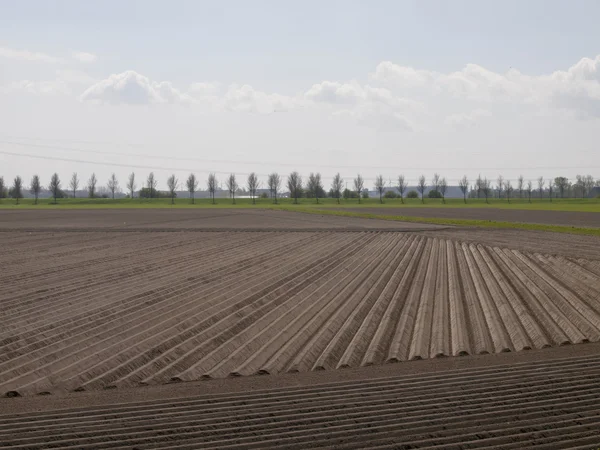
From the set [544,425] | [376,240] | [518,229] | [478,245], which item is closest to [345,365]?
[544,425]

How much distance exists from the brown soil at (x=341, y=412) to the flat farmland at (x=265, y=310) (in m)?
0.91

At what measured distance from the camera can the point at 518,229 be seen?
5094 centimetres

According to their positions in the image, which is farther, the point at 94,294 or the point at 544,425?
the point at 94,294

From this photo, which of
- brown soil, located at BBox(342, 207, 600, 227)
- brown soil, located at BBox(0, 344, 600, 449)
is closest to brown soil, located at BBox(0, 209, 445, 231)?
brown soil, located at BBox(342, 207, 600, 227)

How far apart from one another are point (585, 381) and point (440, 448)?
4086mm

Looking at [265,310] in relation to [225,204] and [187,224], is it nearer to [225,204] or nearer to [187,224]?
[187,224]

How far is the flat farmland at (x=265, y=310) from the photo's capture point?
12742mm

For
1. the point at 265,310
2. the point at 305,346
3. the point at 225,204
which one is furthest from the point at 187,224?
the point at 225,204

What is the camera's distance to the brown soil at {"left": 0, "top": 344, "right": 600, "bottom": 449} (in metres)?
8.56

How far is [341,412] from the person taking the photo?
9688mm

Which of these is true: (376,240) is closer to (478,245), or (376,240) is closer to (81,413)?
(478,245)

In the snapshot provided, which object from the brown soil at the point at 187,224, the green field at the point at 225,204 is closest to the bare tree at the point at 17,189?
the green field at the point at 225,204

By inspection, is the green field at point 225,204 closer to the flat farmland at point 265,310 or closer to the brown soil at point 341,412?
the flat farmland at point 265,310

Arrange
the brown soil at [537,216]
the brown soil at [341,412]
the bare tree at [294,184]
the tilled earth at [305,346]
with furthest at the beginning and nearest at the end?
1. the bare tree at [294,184]
2. the brown soil at [537,216]
3. the tilled earth at [305,346]
4. the brown soil at [341,412]
